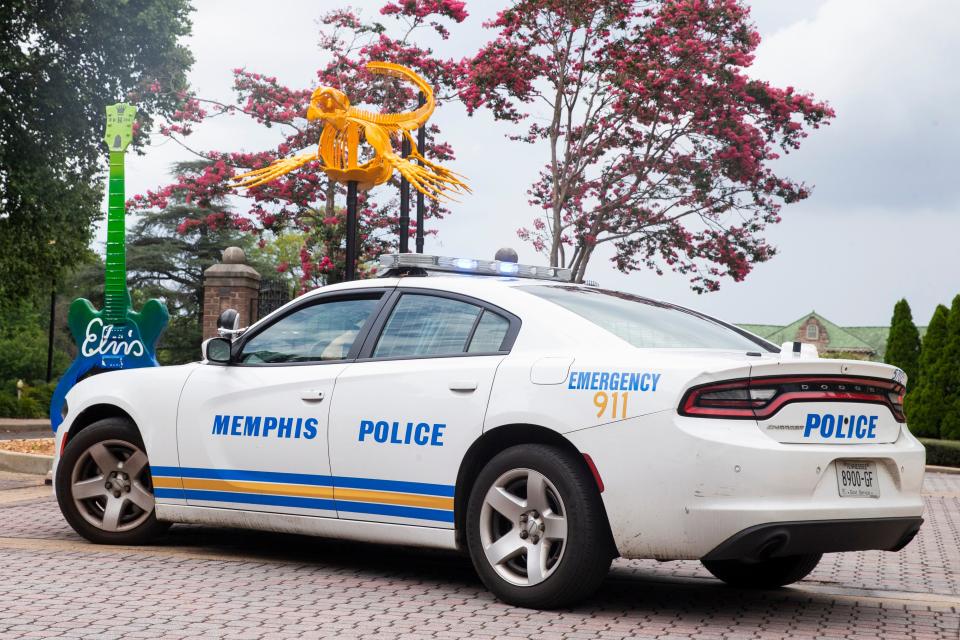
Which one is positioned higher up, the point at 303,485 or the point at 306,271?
the point at 306,271

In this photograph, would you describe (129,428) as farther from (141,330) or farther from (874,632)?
A: (141,330)

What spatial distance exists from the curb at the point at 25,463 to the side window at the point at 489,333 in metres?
8.35

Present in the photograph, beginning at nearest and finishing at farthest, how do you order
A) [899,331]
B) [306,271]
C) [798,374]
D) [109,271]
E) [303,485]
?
[798,374]
[303,485]
[109,271]
[899,331]
[306,271]

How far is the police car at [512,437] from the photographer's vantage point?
5.36m

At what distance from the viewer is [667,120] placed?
83.3ft

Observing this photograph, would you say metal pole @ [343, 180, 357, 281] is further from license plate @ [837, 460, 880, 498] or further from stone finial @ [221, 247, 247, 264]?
license plate @ [837, 460, 880, 498]

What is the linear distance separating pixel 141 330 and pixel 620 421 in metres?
9.24

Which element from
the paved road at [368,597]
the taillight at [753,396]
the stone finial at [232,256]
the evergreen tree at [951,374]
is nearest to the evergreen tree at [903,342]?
the evergreen tree at [951,374]

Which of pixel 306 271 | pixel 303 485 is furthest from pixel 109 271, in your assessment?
pixel 306 271

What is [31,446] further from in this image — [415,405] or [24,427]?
[415,405]

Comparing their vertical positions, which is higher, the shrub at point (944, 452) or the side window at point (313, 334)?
the side window at point (313, 334)

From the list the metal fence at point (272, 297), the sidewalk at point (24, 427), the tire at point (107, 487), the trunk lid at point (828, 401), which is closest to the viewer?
the trunk lid at point (828, 401)

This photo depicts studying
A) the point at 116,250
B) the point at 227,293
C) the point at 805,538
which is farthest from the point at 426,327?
the point at 227,293

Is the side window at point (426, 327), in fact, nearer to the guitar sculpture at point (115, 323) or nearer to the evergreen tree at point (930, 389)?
the guitar sculpture at point (115, 323)
